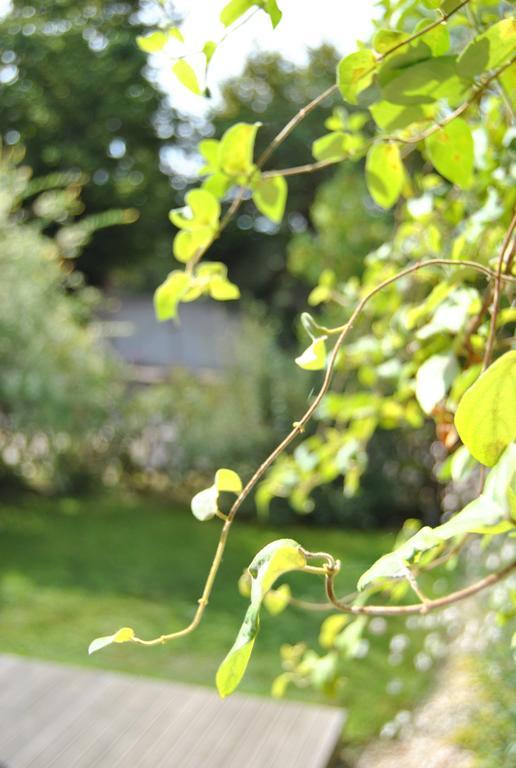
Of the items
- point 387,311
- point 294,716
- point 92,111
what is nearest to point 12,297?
point 294,716

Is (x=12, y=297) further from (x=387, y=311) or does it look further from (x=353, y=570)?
(x=387, y=311)

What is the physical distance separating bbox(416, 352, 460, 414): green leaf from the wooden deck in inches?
43.0

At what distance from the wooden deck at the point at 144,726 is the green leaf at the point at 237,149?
119cm

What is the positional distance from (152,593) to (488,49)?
3894mm

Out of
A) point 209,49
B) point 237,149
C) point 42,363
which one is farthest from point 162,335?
point 209,49

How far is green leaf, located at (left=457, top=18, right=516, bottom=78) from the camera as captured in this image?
1.72ft

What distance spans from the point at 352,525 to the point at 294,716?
3.69 meters

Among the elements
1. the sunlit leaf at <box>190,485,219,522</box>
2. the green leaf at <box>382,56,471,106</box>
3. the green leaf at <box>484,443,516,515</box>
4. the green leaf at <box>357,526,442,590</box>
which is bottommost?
the sunlit leaf at <box>190,485,219,522</box>

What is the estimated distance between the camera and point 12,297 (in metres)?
5.52

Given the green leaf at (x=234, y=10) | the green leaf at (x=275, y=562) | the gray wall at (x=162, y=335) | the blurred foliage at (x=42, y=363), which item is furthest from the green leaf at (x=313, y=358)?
the gray wall at (x=162, y=335)

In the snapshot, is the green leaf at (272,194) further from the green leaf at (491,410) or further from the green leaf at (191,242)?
the green leaf at (491,410)

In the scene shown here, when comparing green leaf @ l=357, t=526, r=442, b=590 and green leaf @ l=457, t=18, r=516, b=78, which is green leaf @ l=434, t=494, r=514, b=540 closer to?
green leaf @ l=357, t=526, r=442, b=590

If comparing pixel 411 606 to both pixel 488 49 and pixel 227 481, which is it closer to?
pixel 227 481

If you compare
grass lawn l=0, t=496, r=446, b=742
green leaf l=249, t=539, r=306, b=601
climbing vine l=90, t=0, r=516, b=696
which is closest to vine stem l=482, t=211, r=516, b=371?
climbing vine l=90, t=0, r=516, b=696
